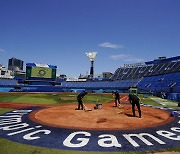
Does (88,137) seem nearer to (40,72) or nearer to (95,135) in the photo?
(95,135)

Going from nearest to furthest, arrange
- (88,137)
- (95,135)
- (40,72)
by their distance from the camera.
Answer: (88,137), (95,135), (40,72)

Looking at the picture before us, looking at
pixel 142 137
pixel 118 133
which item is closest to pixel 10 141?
pixel 118 133

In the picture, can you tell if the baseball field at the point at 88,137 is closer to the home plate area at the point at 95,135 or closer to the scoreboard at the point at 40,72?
the home plate area at the point at 95,135

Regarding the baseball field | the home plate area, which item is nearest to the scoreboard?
the home plate area

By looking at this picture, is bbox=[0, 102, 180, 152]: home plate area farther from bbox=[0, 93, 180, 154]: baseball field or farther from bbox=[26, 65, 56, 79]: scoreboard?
bbox=[26, 65, 56, 79]: scoreboard

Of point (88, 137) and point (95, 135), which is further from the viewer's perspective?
point (95, 135)

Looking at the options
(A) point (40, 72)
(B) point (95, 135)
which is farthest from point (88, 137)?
(A) point (40, 72)

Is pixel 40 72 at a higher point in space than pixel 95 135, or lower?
higher

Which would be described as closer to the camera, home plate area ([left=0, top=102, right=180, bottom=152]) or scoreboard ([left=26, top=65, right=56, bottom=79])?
home plate area ([left=0, top=102, right=180, bottom=152])

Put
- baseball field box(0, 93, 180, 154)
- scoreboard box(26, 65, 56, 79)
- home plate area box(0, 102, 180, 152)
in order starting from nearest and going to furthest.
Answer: baseball field box(0, 93, 180, 154) < home plate area box(0, 102, 180, 152) < scoreboard box(26, 65, 56, 79)

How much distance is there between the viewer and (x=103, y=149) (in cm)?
880

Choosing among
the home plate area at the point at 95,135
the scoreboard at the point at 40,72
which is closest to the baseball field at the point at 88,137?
the home plate area at the point at 95,135

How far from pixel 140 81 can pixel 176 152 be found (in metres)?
71.9

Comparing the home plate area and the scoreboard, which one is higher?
the scoreboard
